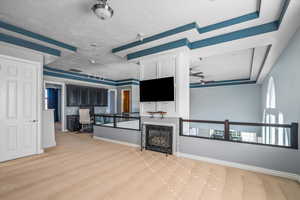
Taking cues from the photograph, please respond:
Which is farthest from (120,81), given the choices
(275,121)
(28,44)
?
(275,121)

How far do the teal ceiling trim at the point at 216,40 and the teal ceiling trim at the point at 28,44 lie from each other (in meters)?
2.20

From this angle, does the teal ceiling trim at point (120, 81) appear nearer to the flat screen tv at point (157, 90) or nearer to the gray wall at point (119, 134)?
the gray wall at point (119, 134)

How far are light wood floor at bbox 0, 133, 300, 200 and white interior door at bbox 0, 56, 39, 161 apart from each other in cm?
33

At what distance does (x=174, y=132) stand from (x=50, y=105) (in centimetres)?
1011

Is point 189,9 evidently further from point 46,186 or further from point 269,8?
point 46,186

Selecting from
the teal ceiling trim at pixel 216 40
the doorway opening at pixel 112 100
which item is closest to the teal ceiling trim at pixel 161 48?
the teal ceiling trim at pixel 216 40

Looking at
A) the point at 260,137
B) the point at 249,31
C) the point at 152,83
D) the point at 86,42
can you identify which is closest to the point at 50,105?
the point at 86,42

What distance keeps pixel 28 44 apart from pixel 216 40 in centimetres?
429

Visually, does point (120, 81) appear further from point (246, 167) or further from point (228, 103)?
point (246, 167)

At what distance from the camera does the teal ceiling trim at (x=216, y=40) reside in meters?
2.61

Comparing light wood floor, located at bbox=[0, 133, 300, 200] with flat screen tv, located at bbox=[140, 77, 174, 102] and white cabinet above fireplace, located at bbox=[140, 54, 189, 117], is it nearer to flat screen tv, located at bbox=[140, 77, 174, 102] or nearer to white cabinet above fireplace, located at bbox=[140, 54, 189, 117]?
white cabinet above fireplace, located at bbox=[140, 54, 189, 117]

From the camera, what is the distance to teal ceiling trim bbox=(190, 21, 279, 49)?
2.58 m

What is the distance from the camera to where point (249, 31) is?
275cm

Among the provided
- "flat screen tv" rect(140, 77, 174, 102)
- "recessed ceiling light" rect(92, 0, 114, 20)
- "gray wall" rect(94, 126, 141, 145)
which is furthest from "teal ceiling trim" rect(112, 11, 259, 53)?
"gray wall" rect(94, 126, 141, 145)
